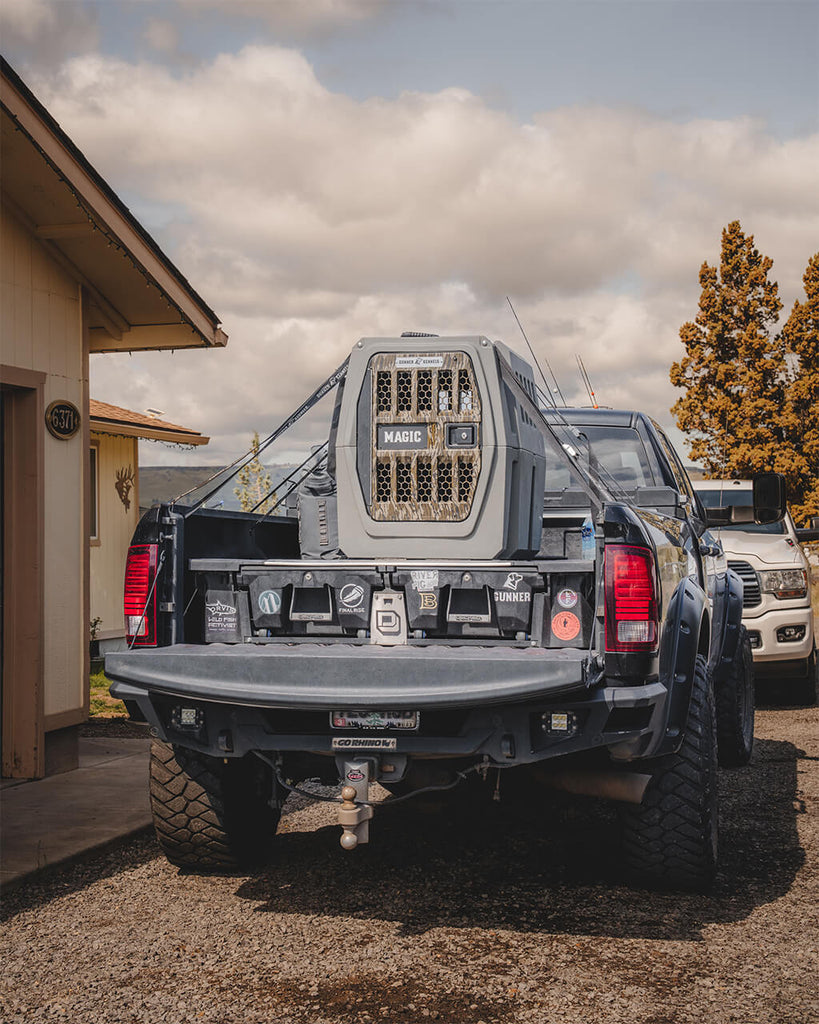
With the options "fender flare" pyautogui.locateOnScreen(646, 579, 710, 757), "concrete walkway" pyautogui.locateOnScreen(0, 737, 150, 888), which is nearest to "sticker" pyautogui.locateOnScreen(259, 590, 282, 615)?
"fender flare" pyautogui.locateOnScreen(646, 579, 710, 757)

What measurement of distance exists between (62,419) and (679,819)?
15.9 feet

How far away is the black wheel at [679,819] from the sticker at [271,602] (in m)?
1.60

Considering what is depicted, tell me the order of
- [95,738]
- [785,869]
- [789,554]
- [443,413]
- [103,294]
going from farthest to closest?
[789,554], [95,738], [103,294], [785,869], [443,413]

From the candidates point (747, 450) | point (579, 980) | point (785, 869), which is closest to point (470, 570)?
point (579, 980)

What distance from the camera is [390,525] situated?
478cm

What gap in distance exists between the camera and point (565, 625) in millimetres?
4168

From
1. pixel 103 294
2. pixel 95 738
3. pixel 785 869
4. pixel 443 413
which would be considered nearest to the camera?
pixel 443 413

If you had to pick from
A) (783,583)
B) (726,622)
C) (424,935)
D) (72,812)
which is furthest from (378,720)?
(783,583)

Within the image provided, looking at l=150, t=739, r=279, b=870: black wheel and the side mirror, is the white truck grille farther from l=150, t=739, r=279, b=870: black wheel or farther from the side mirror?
l=150, t=739, r=279, b=870: black wheel

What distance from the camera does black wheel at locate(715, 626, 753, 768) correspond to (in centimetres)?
Result: 716

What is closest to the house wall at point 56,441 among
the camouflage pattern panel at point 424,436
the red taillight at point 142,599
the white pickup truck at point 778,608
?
the red taillight at point 142,599

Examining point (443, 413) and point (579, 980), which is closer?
point (579, 980)

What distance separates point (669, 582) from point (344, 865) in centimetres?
208

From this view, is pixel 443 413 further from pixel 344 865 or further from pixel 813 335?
pixel 813 335
